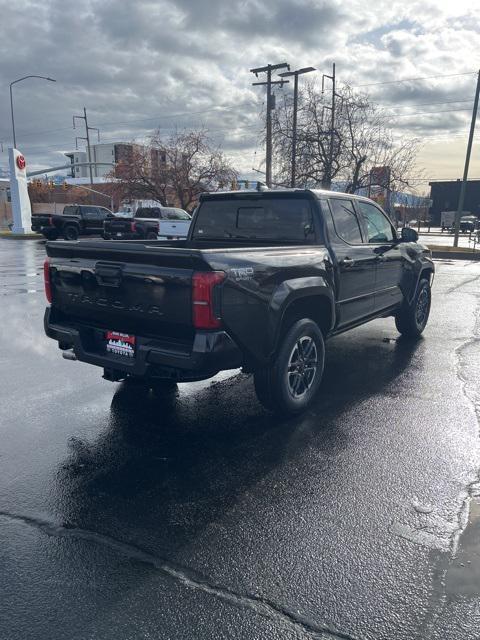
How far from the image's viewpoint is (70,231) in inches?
1102

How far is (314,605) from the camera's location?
229 cm

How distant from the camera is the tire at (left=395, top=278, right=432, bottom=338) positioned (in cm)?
712

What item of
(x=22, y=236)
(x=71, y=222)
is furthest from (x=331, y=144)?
(x=22, y=236)

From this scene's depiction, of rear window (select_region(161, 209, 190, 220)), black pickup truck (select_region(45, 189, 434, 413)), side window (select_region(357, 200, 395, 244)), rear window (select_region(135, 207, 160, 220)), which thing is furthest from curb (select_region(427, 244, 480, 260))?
black pickup truck (select_region(45, 189, 434, 413))

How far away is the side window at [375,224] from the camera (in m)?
5.88

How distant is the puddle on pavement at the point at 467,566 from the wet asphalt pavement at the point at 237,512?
0.01 metres

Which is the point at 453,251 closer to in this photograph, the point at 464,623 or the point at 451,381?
the point at 451,381

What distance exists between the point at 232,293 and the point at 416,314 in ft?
15.1

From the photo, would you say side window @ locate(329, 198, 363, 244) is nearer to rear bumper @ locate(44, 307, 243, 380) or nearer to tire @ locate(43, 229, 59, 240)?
rear bumper @ locate(44, 307, 243, 380)

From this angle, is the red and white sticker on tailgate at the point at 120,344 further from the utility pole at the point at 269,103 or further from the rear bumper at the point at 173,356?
the utility pole at the point at 269,103

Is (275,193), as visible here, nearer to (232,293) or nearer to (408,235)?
(232,293)

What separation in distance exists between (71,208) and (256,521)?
28.9m

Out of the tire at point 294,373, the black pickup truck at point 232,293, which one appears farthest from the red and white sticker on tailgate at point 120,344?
the tire at point 294,373

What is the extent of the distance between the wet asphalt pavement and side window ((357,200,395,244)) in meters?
1.75
